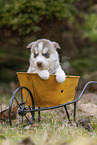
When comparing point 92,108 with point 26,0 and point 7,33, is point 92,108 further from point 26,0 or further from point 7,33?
point 7,33

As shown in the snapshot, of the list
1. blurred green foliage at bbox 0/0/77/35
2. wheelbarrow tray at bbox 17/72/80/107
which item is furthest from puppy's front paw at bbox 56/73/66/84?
blurred green foliage at bbox 0/0/77/35

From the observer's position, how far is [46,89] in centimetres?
188

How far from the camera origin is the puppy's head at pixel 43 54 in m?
1.95

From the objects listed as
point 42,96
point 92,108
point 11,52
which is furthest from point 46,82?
point 11,52

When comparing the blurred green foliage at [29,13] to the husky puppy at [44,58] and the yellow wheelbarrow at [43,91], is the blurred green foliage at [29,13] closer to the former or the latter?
the husky puppy at [44,58]

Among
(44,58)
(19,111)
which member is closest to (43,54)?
(44,58)

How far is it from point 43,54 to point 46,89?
379 mm

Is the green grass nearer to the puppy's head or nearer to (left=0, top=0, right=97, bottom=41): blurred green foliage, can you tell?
the puppy's head

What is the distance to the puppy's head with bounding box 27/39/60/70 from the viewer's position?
1954 millimetres

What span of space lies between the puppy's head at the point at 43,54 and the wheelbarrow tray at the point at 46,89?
0.18m

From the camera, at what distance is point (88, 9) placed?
541cm

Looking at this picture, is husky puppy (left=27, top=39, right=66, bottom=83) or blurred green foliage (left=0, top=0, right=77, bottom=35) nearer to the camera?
husky puppy (left=27, top=39, right=66, bottom=83)

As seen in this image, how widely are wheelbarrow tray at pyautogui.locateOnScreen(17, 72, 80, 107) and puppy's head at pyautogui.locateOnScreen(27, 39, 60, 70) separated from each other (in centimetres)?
18

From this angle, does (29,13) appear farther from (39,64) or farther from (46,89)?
(46,89)
